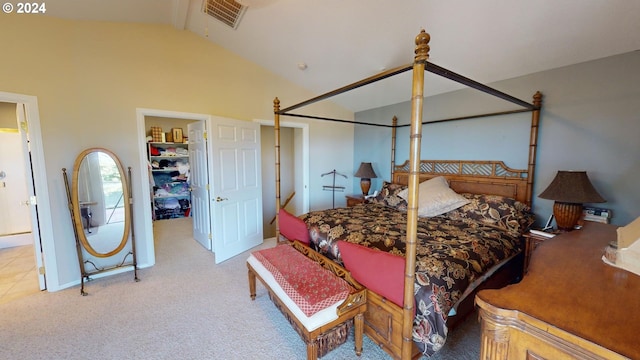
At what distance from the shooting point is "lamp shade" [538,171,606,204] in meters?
2.01

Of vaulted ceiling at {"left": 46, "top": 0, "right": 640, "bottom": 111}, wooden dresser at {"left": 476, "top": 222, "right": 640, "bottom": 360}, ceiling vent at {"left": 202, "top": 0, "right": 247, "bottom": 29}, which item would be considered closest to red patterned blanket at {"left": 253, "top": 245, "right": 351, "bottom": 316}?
wooden dresser at {"left": 476, "top": 222, "right": 640, "bottom": 360}

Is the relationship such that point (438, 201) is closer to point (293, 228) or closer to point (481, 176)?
point (481, 176)

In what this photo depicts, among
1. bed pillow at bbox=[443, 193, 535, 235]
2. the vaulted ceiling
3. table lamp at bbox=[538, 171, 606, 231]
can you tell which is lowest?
bed pillow at bbox=[443, 193, 535, 235]

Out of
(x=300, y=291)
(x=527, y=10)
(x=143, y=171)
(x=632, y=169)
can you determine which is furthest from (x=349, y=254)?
(x=143, y=171)

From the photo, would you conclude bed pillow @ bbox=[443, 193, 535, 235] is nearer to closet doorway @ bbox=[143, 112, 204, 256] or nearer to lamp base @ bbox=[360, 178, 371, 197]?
lamp base @ bbox=[360, 178, 371, 197]

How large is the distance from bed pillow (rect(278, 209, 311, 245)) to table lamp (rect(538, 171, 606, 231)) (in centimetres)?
225

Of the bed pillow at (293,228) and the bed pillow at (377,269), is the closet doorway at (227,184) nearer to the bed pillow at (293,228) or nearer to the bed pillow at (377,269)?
the bed pillow at (293,228)

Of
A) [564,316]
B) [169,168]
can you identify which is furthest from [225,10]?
[169,168]

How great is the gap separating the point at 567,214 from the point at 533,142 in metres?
0.81

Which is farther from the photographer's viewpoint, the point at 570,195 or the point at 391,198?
the point at 391,198

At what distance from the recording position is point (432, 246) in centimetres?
194

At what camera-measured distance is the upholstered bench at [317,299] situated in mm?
1569

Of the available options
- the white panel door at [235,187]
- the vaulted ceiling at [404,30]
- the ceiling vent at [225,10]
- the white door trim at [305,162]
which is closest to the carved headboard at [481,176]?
the vaulted ceiling at [404,30]

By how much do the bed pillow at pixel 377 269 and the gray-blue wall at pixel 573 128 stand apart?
220 cm
